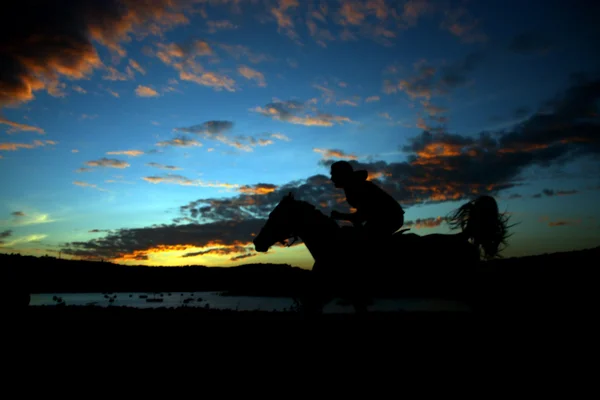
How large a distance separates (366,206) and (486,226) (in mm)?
2533

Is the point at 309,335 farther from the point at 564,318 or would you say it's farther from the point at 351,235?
the point at 564,318

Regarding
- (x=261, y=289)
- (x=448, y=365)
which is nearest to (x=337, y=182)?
(x=448, y=365)

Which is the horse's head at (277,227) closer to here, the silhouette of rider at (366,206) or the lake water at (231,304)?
the silhouette of rider at (366,206)

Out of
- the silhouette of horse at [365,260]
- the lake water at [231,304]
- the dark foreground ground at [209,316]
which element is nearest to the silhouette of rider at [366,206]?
the silhouette of horse at [365,260]

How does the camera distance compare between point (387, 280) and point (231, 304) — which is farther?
point (231, 304)

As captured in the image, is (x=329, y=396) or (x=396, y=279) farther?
(x=396, y=279)

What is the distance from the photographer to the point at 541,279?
24.2 metres

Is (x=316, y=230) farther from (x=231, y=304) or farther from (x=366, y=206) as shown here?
(x=231, y=304)

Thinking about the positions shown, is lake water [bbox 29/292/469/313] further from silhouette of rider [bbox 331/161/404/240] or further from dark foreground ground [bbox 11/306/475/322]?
silhouette of rider [bbox 331/161/404/240]

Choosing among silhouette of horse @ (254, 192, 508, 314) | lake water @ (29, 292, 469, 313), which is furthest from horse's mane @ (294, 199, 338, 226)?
lake water @ (29, 292, 469, 313)

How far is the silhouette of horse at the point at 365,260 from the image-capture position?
5.51 metres

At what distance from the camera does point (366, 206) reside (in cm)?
564

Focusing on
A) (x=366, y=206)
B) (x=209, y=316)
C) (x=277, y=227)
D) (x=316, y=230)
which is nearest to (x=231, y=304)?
(x=209, y=316)

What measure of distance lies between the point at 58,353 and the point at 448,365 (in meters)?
4.71
